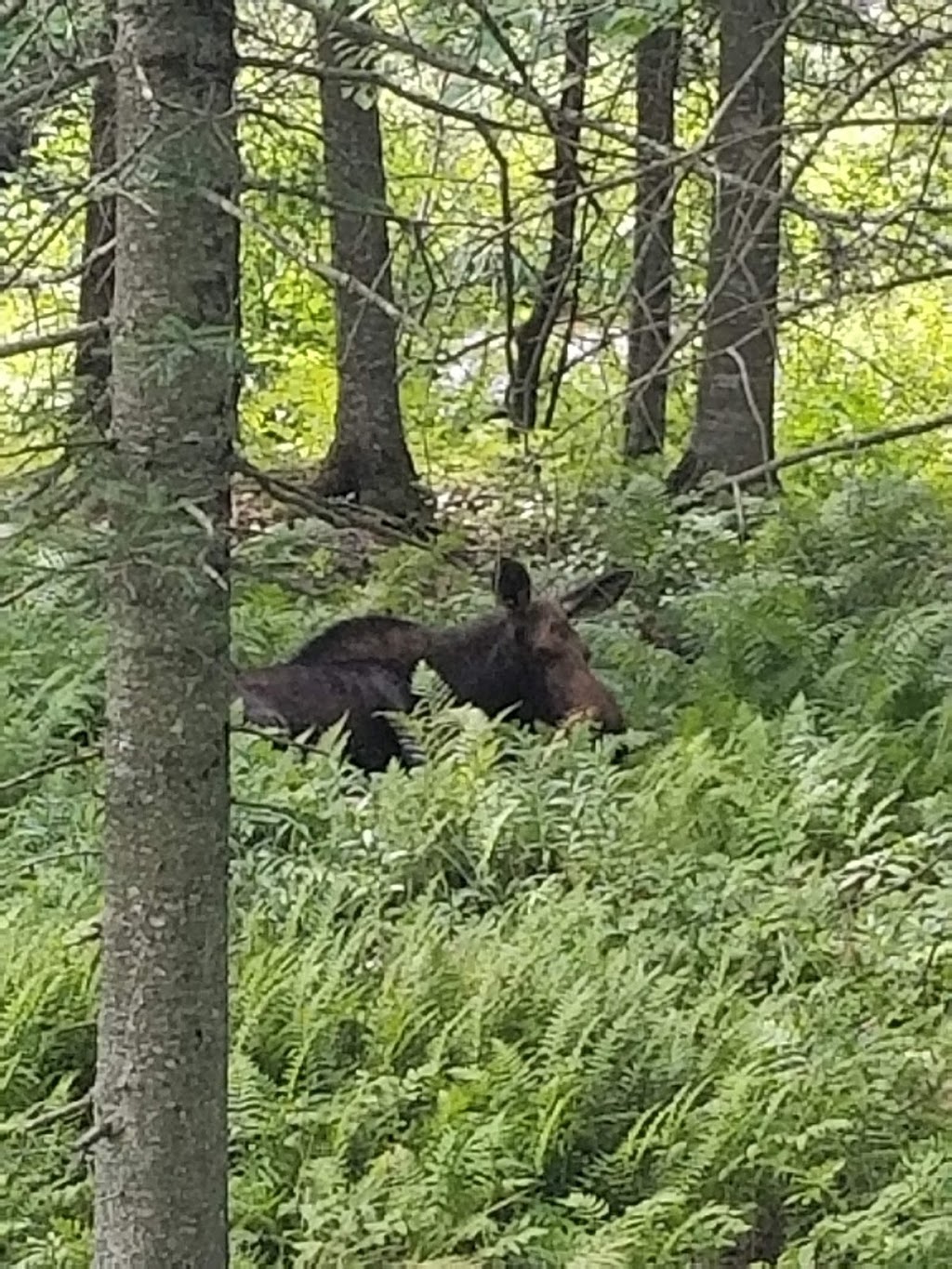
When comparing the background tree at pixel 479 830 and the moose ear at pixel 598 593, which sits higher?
the moose ear at pixel 598 593

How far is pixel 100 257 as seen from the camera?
11.0 feet

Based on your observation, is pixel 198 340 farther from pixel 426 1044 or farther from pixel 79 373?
pixel 426 1044

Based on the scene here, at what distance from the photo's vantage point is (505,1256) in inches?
176

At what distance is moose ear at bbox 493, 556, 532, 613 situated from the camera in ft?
26.6

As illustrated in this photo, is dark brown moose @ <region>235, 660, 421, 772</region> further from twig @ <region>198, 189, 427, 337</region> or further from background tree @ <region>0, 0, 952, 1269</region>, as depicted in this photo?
twig @ <region>198, 189, 427, 337</region>

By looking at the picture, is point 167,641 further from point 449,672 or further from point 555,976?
point 449,672

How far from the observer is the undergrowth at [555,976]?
4.55m

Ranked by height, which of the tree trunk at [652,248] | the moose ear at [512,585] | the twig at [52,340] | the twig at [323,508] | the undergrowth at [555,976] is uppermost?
the tree trunk at [652,248]

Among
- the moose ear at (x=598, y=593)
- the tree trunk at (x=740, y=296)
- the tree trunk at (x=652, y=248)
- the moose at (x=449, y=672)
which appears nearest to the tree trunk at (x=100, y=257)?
the tree trunk at (x=652, y=248)

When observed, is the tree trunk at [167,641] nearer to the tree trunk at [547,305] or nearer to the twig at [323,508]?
the twig at [323,508]

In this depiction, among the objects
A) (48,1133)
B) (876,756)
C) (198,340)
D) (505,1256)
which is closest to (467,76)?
(198,340)

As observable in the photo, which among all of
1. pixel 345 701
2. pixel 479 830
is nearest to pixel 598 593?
pixel 345 701

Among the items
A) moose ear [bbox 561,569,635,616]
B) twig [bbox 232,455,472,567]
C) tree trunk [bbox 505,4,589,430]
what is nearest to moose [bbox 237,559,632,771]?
moose ear [bbox 561,569,635,616]

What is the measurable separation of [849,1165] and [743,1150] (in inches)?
9.7
